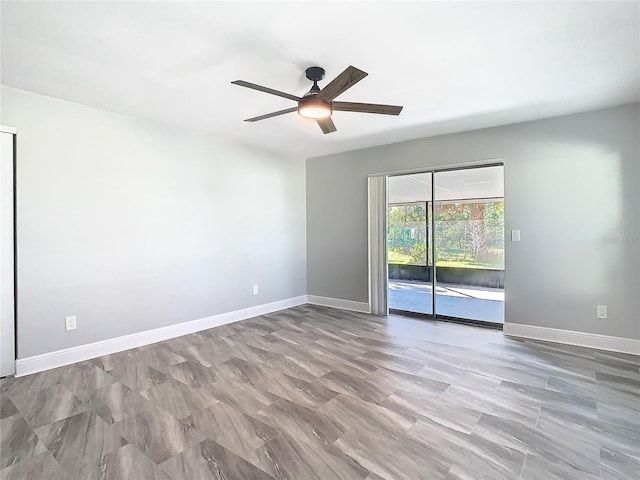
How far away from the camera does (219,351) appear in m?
3.45

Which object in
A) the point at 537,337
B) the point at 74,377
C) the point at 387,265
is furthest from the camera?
the point at 387,265

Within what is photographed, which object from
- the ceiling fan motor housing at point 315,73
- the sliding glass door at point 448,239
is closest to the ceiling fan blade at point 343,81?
the ceiling fan motor housing at point 315,73

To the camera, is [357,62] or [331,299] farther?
[331,299]

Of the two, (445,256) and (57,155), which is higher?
(57,155)

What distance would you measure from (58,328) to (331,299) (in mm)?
3574

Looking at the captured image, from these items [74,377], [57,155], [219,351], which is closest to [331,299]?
[219,351]

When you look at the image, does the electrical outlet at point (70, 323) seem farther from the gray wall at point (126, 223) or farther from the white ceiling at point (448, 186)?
the white ceiling at point (448, 186)

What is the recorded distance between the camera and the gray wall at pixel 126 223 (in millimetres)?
2973

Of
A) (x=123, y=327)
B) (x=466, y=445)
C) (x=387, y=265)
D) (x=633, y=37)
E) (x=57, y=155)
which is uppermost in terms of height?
(x=633, y=37)

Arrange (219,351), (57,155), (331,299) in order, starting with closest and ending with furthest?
1. (57,155)
2. (219,351)
3. (331,299)

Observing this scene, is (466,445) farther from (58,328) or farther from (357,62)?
(58,328)

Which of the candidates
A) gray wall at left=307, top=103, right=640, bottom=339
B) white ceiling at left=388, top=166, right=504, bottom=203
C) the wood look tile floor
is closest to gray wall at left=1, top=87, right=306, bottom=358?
the wood look tile floor

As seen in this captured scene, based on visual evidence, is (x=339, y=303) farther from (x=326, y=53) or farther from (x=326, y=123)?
(x=326, y=53)

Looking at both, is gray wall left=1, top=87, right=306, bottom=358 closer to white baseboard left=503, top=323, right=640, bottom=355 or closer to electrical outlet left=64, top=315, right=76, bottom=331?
electrical outlet left=64, top=315, right=76, bottom=331
